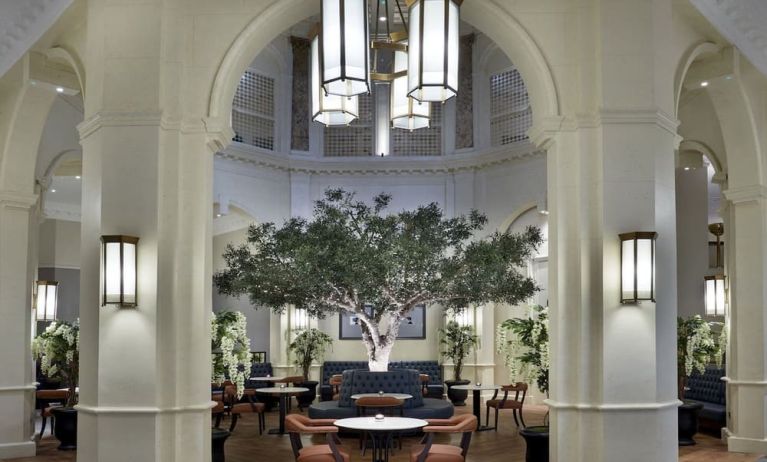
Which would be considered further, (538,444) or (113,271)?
(538,444)

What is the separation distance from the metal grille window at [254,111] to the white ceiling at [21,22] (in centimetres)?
1016

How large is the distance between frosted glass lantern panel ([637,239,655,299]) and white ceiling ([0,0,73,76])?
16.0 ft

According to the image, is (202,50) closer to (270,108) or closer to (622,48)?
(622,48)

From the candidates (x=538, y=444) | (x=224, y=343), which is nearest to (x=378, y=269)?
(x=224, y=343)

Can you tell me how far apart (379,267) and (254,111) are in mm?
6939

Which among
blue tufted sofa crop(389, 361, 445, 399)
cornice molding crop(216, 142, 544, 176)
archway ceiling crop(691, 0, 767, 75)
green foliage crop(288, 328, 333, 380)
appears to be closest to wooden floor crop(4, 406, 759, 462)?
green foliage crop(288, 328, 333, 380)

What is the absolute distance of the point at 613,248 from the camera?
6.92m

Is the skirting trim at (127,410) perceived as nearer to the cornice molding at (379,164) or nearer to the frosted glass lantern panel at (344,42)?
the frosted glass lantern panel at (344,42)

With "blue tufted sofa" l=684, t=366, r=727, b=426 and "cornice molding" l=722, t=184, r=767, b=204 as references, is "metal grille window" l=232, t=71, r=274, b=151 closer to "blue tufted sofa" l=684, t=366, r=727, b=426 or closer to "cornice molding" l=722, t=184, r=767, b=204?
"blue tufted sofa" l=684, t=366, r=727, b=426

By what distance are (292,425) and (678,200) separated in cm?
1017

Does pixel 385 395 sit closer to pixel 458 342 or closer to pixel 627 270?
pixel 627 270

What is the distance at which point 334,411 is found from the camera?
1165cm

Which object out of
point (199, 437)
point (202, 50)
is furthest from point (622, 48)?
point (199, 437)

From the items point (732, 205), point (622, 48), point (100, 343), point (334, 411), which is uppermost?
point (622, 48)
